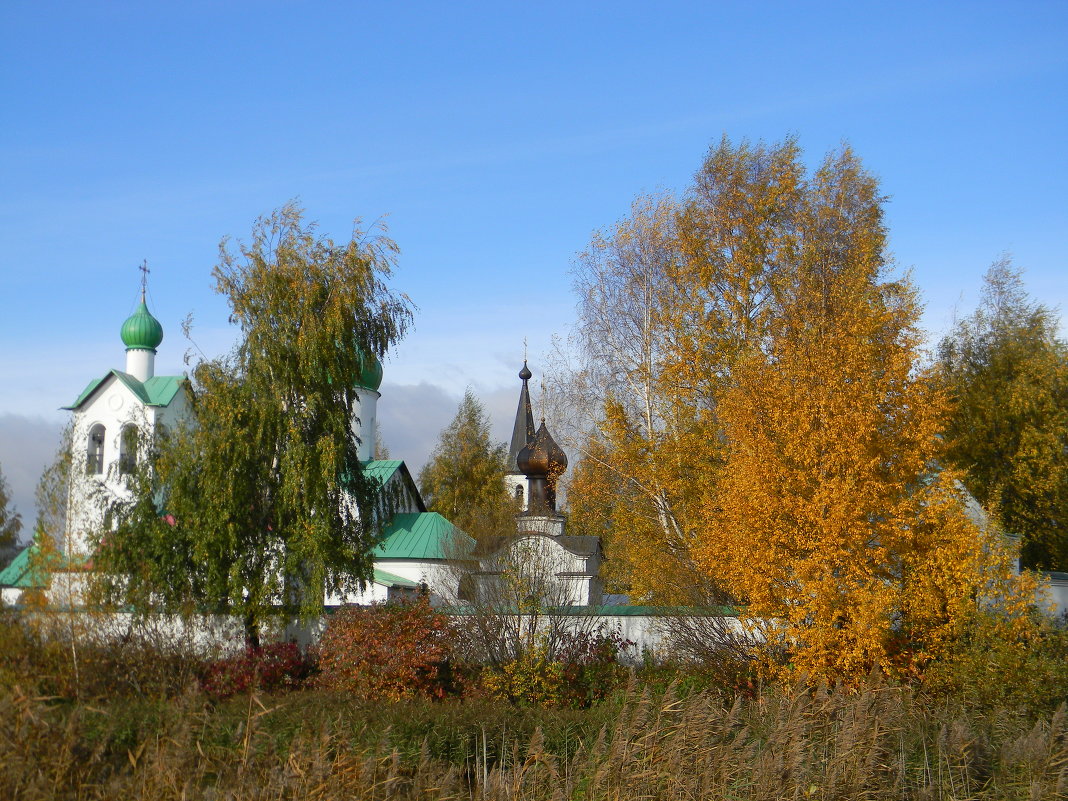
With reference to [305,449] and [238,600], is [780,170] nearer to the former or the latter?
[305,449]

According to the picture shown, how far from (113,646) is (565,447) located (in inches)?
464

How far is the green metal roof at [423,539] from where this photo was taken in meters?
27.3

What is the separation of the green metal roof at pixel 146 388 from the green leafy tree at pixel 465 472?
12.5 m

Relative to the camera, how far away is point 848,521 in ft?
40.4

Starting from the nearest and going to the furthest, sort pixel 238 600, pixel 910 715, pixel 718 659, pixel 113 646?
pixel 910 715
pixel 113 646
pixel 718 659
pixel 238 600

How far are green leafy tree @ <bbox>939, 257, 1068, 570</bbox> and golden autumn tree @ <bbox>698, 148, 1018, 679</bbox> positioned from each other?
1313 cm

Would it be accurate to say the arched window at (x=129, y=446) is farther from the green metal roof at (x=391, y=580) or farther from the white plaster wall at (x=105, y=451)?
the green metal roof at (x=391, y=580)

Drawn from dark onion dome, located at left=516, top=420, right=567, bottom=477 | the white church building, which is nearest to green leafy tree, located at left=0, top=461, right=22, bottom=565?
the white church building

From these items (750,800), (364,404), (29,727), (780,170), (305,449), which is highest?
(780,170)

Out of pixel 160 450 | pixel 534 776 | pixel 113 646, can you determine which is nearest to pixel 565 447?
pixel 160 450

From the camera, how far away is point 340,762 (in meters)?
5.63

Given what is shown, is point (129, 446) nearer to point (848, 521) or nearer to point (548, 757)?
point (848, 521)

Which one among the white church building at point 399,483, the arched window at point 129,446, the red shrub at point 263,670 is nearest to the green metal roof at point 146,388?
the white church building at point 399,483

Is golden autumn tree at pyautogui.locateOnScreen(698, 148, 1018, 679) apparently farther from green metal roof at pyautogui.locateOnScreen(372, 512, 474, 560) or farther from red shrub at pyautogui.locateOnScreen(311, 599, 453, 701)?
green metal roof at pyautogui.locateOnScreen(372, 512, 474, 560)
